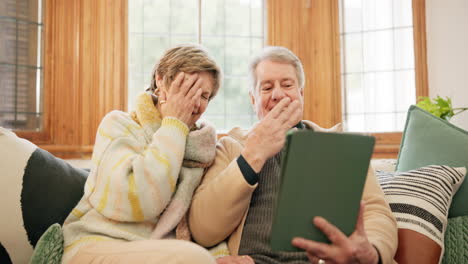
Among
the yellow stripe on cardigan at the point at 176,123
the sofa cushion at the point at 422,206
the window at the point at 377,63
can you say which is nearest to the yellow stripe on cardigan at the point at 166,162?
the yellow stripe on cardigan at the point at 176,123

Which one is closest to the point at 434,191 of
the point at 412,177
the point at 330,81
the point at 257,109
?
the point at 412,177

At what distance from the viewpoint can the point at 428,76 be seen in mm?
3729

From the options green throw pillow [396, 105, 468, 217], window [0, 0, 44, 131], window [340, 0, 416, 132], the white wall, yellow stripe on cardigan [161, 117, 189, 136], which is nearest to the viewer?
yellow stripe on cardigan [161, 117, 189, 136]

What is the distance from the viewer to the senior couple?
1082 mm

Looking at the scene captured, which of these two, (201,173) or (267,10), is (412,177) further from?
(267,10)

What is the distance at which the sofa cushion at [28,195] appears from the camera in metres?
1.22

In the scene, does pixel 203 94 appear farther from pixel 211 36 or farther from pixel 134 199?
pixel 211 36

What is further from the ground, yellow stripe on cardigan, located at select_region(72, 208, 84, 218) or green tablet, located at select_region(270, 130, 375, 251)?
green tablet, located at select_region(270, 130, 375, 251)

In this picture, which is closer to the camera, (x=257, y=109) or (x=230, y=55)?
(x=257, y=109)

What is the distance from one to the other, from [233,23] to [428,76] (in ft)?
6.02

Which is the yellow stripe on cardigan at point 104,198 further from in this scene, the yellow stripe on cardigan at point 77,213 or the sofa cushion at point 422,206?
the sofa cushion at point 422,206

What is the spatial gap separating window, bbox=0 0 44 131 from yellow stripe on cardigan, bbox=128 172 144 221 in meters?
2.54

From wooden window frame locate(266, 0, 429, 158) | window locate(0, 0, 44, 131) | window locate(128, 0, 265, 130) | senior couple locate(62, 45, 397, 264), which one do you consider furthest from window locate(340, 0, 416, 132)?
window locate(0, 0, 44, 131)

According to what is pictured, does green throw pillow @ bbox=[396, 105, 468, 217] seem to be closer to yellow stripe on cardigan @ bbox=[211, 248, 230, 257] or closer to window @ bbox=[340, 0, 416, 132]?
yellow stripe on cardigan @ bbox=[211, 248, 230, 257]
